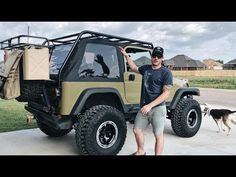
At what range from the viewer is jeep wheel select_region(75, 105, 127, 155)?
4.47 meters

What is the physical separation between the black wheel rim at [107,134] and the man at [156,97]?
0.57 metres

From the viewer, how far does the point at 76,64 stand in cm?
467

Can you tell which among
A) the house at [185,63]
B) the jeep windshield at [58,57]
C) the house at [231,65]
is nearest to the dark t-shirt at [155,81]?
the jeep windshield at [58,57]

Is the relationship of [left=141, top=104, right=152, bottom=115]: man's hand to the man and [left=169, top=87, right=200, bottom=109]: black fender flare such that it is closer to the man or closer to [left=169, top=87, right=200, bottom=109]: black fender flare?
the man

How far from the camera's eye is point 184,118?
6172mm

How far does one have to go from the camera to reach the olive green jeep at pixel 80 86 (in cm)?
445

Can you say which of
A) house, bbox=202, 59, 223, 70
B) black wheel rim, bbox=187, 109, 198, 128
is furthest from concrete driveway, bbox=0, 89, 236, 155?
house, bbox=202, 59, 223, 70

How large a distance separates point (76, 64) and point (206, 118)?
548cm

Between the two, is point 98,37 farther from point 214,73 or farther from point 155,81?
point 214,73

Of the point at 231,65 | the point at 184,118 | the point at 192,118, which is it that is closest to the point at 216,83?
the point at 192,118

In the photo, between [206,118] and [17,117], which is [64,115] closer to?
[17,117]

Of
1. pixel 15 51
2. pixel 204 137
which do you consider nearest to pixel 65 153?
pixel 15 51

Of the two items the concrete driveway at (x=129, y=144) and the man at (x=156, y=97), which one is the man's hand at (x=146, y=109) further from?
the concrete driveway at (x=129, y=144)
